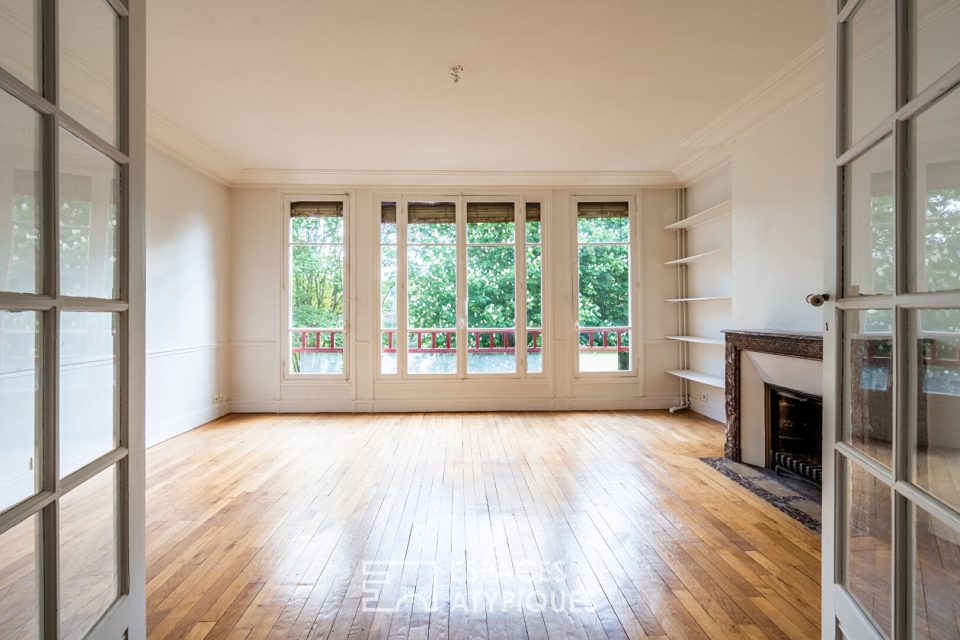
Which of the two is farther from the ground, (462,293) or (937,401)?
(462,293)

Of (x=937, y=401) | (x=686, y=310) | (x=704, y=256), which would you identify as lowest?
(x=937, y=401)

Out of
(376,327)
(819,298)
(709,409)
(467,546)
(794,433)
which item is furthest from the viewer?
(376,327)

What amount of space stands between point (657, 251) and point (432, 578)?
17.0 ft

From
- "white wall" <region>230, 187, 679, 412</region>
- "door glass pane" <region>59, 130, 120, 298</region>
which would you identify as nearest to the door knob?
"door glass pane" <region>59, 130, 120, 298</region>

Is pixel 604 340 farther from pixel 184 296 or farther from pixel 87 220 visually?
pixel 87 220

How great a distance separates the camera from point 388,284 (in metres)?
6.22

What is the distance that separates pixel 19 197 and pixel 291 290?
5.60m

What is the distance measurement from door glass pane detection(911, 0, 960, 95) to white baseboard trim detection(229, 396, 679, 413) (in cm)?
553

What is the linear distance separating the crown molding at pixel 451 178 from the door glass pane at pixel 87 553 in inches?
208

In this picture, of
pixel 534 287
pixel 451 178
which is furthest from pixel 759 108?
pixel 451 178

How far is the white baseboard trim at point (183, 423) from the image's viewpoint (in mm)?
4621

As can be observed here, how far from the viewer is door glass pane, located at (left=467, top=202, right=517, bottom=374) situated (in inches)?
247

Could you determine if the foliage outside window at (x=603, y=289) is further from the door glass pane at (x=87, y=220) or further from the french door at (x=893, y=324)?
the door glass pane at (x=87, y=220)

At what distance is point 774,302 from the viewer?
402 cm
